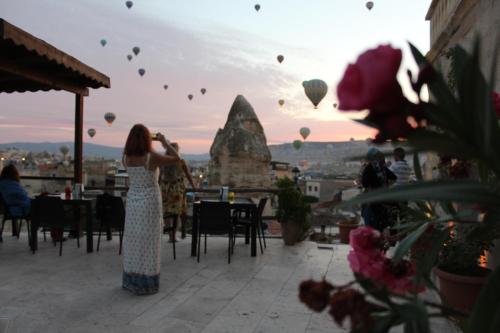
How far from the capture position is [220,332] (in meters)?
2.87

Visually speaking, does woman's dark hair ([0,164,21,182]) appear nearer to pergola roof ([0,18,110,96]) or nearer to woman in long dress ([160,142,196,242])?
pergola roof ([0,18,110,96])

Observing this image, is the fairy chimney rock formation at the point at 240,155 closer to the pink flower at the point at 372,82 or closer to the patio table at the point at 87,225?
the patio table at the point at 87,225

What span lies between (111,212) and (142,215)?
1808mm

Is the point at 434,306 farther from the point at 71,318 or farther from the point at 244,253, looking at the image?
the point at 244,253

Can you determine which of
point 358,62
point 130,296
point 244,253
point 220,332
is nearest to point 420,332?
point 358,62

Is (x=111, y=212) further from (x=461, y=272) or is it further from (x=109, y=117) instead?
(x=109, y=117)

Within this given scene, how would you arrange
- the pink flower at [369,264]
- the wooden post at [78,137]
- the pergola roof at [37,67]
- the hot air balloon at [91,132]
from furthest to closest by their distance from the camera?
1. the hot air balloon at [91,132]
2. the wooden post at [78,137]
3. the pergola roof at [37,67]
4. the pink flower at [369,264]

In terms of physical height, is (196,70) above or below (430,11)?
above

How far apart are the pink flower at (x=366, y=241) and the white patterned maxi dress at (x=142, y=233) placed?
116 inches

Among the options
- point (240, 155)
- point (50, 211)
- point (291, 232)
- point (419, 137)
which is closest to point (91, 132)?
point (240, 155)

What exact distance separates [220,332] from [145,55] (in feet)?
63.8

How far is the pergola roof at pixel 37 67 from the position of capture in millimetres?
4273

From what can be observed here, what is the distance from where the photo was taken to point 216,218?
488cm

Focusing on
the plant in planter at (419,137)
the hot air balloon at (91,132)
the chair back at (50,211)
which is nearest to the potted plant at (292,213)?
the chair back at (50,211)
